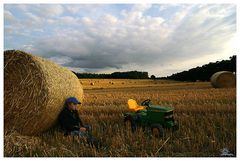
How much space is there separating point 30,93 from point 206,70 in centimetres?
2864

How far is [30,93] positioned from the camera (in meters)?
6.33

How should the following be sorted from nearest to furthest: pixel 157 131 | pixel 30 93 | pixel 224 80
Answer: pixel 157 131 → pixel 30 93 → pixel 224 80

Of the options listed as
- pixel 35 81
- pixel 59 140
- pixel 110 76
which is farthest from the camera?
pixel 110 76

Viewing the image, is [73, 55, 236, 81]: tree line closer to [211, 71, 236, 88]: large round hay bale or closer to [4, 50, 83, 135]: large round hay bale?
[211, 71, 236, 88]: large round hay bale

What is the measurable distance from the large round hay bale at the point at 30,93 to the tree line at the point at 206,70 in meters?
23.9

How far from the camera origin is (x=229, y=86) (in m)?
18.9

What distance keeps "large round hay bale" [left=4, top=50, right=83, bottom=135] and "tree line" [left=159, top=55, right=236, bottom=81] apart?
23.9 meters

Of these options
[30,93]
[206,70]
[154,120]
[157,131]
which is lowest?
[157,131]

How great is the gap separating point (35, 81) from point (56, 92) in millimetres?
495

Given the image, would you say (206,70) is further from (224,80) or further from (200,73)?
(224,80)

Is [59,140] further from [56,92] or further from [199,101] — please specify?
[199,101]

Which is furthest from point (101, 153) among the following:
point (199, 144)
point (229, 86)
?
point (229, 86)

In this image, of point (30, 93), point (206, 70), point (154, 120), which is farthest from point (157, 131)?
point (206, 70)

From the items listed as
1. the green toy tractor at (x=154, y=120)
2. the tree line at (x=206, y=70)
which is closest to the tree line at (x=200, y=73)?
the tree line at (x=206, y=70)
